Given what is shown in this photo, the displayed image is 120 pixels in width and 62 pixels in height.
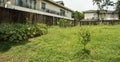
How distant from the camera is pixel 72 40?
1369cm

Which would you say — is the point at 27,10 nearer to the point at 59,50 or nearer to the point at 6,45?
the point at 6,45

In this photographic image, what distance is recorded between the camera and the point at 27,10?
26.2 meters

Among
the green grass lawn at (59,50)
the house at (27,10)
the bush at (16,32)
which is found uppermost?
the house at (27,10)

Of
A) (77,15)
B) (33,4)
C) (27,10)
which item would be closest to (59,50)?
(27,10)

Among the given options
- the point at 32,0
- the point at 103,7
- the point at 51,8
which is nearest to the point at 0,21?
the point at 32,0

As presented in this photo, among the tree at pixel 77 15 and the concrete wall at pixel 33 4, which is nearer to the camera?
the concrete wall at pixel 33 4

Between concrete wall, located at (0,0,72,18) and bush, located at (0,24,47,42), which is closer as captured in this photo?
bush, located at (0,24,47,42)

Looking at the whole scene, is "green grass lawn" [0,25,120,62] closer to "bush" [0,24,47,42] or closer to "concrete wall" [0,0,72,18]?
"bush" [0,24,47,42]

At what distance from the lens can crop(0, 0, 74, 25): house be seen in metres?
16.3

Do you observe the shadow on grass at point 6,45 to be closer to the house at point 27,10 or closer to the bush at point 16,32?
the bush at point 16,32

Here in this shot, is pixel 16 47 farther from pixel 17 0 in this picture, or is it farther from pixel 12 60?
pixel 17 0

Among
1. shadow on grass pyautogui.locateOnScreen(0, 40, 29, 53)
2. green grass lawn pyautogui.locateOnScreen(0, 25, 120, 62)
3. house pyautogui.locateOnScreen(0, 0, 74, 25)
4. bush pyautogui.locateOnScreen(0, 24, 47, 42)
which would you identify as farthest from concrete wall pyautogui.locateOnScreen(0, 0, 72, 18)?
green grass lawn pyautogui.locateOnScreen(0, 25, 120, 62)

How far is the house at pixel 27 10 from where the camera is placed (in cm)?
1626

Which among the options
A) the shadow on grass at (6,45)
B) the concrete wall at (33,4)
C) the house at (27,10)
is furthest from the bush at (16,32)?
the concrete wall at (33,4)
